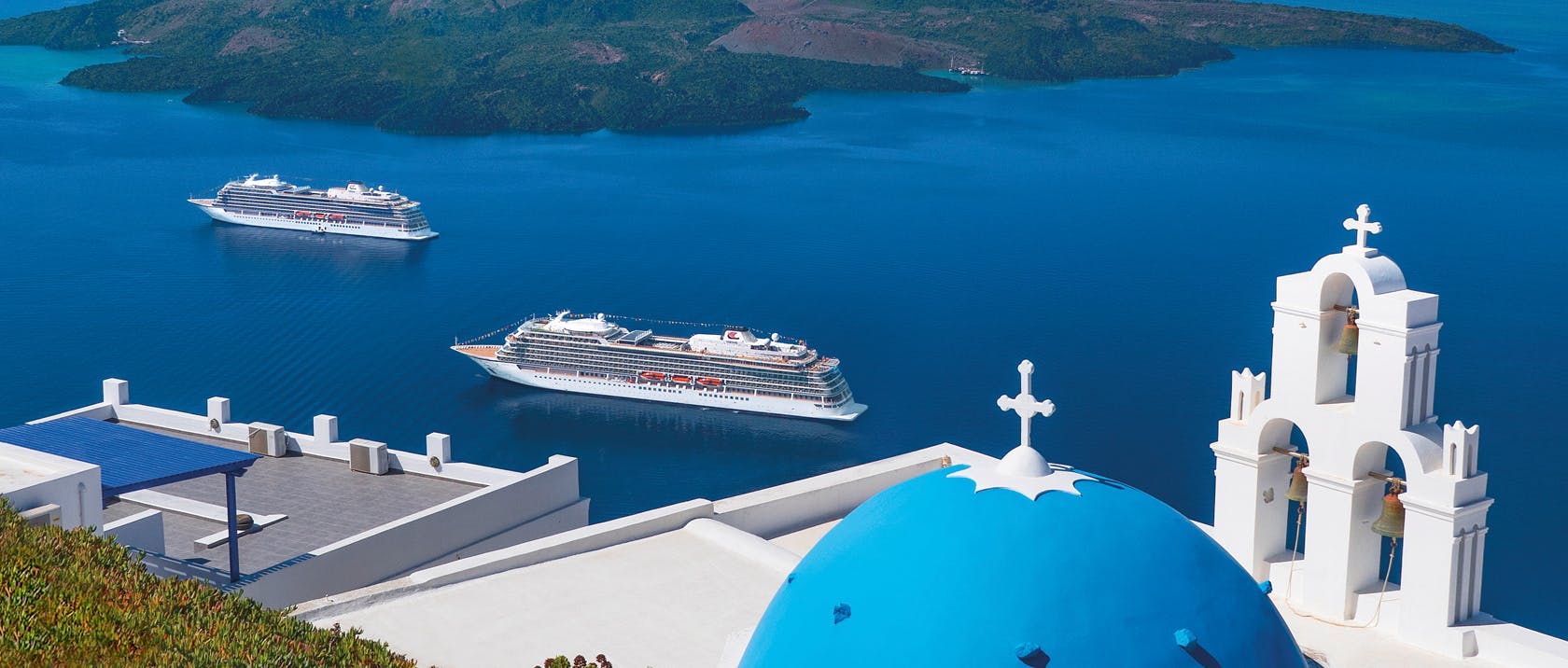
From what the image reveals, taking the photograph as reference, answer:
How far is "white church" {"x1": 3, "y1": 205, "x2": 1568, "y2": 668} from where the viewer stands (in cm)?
686

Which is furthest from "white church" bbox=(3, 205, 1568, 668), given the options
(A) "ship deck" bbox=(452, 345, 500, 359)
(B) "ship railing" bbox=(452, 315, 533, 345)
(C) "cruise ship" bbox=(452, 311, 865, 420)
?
(B) "ship railing" bbox=(452, 315, 533, 345)

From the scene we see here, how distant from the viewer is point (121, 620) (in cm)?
908

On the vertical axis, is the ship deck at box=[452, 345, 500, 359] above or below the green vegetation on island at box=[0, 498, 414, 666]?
below

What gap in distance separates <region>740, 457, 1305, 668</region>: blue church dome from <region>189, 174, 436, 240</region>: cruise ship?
59.6 meters

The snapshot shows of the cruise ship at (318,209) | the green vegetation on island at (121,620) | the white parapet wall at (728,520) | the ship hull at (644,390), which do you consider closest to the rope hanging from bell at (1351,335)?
the white parapet wall at (728,520)

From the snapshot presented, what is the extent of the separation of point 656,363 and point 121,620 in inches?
1450

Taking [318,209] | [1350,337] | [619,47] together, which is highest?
[619,47]

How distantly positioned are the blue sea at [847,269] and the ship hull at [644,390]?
615 mm

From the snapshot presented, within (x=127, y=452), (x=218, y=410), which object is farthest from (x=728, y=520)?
(x=218, y=410)

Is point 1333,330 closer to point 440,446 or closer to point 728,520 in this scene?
point 728,520

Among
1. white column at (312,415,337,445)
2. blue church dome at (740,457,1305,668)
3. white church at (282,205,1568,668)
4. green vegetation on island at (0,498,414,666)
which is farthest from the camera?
white column at (312,415,337,445)

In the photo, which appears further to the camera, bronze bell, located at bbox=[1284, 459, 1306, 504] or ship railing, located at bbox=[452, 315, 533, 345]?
ship railing, located at bbox=[452, 315, 533, 345]

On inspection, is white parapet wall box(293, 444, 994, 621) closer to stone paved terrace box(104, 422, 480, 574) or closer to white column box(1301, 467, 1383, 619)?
white column box(1301, 467, 1383, 619)

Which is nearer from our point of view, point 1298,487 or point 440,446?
point 1298,487
